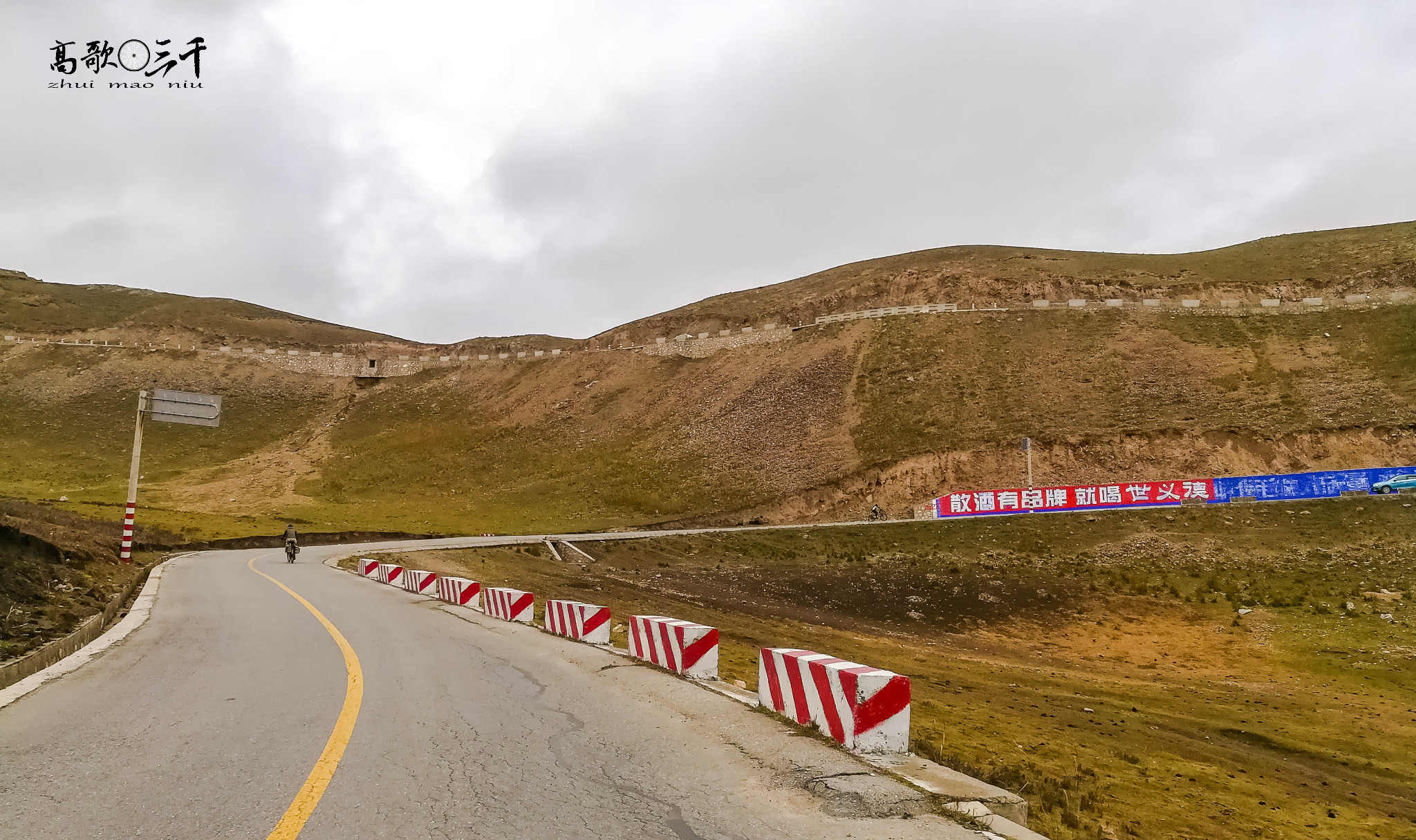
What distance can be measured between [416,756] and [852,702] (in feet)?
12.6

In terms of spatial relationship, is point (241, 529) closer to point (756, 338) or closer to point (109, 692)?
point (109, 692)

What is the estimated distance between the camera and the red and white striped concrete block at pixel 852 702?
7.23 m

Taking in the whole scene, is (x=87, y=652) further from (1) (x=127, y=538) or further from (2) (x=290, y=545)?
(2) (x=290, y=545)

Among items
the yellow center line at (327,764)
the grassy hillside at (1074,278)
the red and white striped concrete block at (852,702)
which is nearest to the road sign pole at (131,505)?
the yellow center line at (327,764)

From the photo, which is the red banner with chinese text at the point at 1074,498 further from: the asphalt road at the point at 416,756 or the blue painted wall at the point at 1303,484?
the asphalt road at the point at 416,756

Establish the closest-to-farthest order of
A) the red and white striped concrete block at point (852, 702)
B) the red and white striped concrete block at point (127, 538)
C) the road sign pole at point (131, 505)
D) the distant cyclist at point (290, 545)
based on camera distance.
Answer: the red and white striped concrete block at point (852, 702) → the red and white striped concrete block at point (127, 538) → the road sign pole at point (131, 505) → the distant cyclist at point (290, 545)

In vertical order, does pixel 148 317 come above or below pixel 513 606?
above

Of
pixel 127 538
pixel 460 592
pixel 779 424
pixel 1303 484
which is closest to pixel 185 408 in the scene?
pixel 127 538

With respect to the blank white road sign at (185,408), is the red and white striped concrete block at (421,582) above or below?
below

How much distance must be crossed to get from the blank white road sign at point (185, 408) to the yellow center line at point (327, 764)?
85.1ft

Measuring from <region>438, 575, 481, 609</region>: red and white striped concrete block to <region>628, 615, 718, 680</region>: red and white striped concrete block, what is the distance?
31.4 feet

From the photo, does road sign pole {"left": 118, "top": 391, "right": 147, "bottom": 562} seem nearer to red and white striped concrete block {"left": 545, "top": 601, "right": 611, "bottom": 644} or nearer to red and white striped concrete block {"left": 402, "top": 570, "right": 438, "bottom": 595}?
red and white striped concrete block {"left": 402, "top": 570, "right": 438, "bottom": 595}

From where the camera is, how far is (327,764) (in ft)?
21.0

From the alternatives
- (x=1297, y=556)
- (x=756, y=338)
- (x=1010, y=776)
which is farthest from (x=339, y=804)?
(x=756, y=338)
